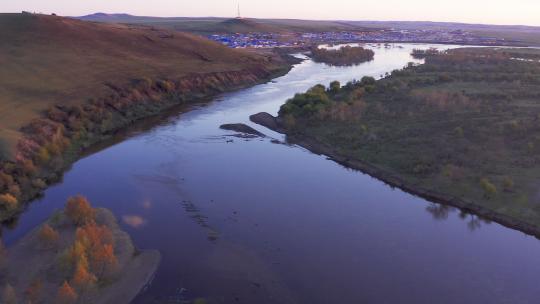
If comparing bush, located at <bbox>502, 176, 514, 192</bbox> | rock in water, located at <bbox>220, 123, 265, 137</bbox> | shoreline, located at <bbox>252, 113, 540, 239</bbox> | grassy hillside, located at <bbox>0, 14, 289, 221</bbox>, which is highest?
grassy hillside, located at <bbox>0, 14, 289, 221</bbox>

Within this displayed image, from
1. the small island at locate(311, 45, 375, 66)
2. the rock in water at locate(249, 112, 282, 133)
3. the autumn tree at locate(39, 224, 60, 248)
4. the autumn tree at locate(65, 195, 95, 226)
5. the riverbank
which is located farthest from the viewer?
the small island at locate(311, 45, 375, 66)

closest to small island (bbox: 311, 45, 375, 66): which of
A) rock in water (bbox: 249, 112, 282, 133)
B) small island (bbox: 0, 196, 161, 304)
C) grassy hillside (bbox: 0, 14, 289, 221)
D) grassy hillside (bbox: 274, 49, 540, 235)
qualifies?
grassy hillside (bbox: 0, 14, 289, 221)

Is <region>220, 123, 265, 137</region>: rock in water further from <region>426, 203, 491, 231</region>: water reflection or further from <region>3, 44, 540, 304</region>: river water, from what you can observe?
<region>426, 203, 491, 231</region>: water reflection

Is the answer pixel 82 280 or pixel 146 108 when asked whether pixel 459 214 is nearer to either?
pixel 82 280

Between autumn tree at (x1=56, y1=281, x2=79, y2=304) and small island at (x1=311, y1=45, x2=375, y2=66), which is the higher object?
small island at (x1=311, y1=45, x2=375, y2=66)

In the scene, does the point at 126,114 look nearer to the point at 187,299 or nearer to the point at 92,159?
the point at 92,159

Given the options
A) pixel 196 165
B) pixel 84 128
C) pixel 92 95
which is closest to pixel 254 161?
pixel 196 165

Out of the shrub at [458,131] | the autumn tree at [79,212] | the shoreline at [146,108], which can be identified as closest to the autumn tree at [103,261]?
the autumn tree at [79,212]

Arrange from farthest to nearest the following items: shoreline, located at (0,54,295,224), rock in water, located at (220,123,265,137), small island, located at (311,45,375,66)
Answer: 1. small island, located at (311,45,375,66)
2. rock in water, located at (220,123,265,137)
3. shoreline, located at (0,54,295,224)
